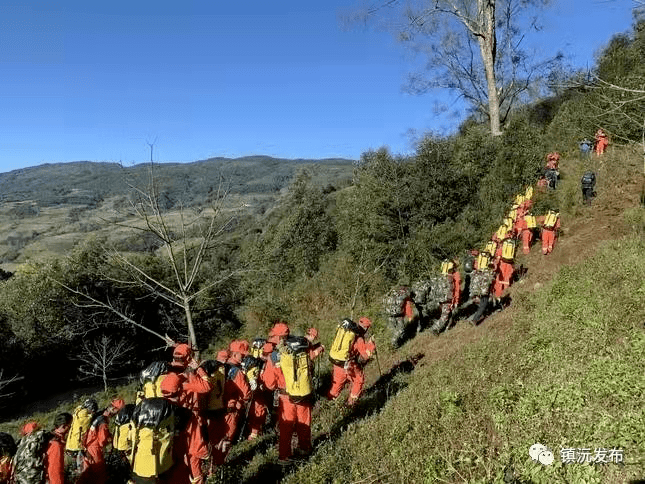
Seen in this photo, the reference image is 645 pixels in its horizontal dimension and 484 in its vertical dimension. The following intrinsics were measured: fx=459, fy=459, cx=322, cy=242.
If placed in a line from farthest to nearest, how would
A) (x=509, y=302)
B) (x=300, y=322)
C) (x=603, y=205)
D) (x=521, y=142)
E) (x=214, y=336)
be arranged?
A: 1. (x=214, y=336)
2. (x=521, y=142)
3. (x=300, y=322)
4. (x=603, y=205)
5. (x=509, y=302)

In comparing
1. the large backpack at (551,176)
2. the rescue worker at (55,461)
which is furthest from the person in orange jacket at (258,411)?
the large backpack at (551,176)

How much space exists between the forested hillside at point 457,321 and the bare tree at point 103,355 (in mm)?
644

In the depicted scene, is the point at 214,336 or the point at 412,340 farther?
the point at 214,336

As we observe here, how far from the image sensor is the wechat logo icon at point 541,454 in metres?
5.16

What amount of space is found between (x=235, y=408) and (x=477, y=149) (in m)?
18.4

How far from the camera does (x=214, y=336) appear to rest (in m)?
29.4

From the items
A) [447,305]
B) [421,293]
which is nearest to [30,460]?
[447,305]

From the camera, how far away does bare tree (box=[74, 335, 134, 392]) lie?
27047mm

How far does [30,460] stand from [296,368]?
4.08m

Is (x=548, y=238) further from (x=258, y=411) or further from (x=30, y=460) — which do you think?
(x=30, y=460)

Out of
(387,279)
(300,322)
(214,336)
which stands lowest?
(214,336)

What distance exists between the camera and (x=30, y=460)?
6.70m

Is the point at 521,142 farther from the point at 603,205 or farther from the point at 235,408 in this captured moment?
the point at 235,408

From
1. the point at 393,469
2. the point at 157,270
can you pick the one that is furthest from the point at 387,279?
the point at 157,270
